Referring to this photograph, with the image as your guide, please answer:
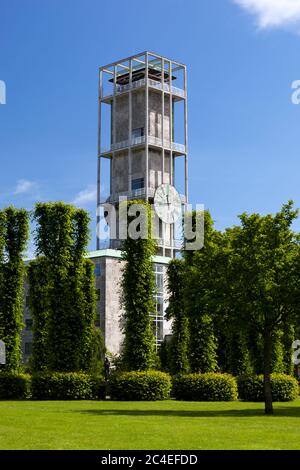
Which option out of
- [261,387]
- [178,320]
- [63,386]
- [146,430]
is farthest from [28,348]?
[146,430]

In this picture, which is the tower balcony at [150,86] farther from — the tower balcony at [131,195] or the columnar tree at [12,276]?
the columnar tree at [12,276]

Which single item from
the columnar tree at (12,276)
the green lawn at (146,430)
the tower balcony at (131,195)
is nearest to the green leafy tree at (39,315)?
the columnar tree at (12,276)

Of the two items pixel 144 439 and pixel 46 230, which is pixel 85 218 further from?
pixel 144 439

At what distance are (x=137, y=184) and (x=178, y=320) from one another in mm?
49279

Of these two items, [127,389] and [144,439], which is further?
[127,389]

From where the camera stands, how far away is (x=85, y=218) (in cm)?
3781

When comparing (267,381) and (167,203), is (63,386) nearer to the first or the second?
(267,381)

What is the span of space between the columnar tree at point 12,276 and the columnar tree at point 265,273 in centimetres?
1516

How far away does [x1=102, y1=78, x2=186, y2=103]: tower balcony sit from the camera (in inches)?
3428

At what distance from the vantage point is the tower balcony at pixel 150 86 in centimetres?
8706

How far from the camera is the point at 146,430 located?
17453mm

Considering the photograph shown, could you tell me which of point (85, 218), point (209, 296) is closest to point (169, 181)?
point (85, 218)

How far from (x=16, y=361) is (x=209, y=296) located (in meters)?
14.9

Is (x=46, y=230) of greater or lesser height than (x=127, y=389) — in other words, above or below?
above
